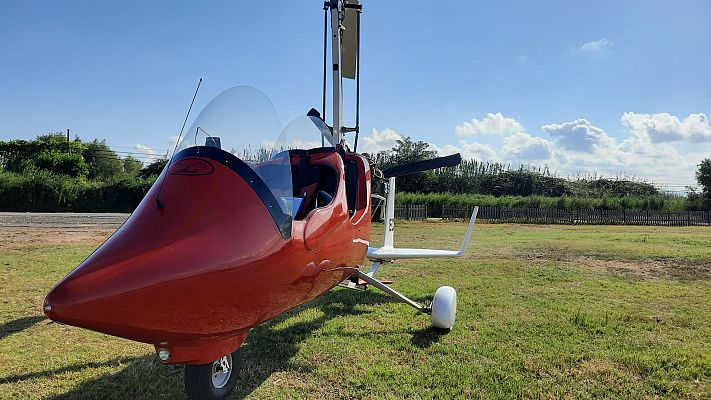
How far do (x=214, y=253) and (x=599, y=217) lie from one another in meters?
35.9

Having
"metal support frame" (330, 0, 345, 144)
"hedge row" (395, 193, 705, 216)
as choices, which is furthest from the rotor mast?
"hedge row" (395, 193, 705, 216)

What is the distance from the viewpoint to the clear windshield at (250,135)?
301 cm

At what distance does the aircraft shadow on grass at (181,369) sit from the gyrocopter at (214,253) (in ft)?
2.69

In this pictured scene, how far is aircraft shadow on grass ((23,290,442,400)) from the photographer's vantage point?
12.2 ft

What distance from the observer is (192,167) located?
2.73 m

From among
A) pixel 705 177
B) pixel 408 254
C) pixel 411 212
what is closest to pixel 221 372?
pixel 408 254

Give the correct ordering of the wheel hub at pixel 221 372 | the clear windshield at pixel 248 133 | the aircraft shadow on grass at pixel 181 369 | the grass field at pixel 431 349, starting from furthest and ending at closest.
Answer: the grass field at pixel 431 349, the aircraft shadow on grass at pixel 181 369, the wheel hub at pixel 221 372, the clear windshield at pixel 248 133

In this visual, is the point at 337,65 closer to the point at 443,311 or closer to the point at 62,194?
the point at 443,311

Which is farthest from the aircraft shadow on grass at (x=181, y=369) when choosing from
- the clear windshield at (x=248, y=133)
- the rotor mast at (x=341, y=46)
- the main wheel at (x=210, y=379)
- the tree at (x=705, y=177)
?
the tree at (x=705, y=177)

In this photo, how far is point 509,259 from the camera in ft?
39.9

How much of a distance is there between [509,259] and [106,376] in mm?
10258

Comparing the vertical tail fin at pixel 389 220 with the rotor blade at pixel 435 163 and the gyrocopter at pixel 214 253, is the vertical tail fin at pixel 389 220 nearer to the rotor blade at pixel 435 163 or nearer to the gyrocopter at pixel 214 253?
the rotor blade at pixel 435 163

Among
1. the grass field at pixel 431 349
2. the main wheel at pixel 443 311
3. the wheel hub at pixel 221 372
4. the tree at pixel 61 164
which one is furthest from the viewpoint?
the tree at pixel 61 164

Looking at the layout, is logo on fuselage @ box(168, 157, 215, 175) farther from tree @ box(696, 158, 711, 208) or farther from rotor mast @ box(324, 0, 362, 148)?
tree @ box(696, 158, 711, 208)
